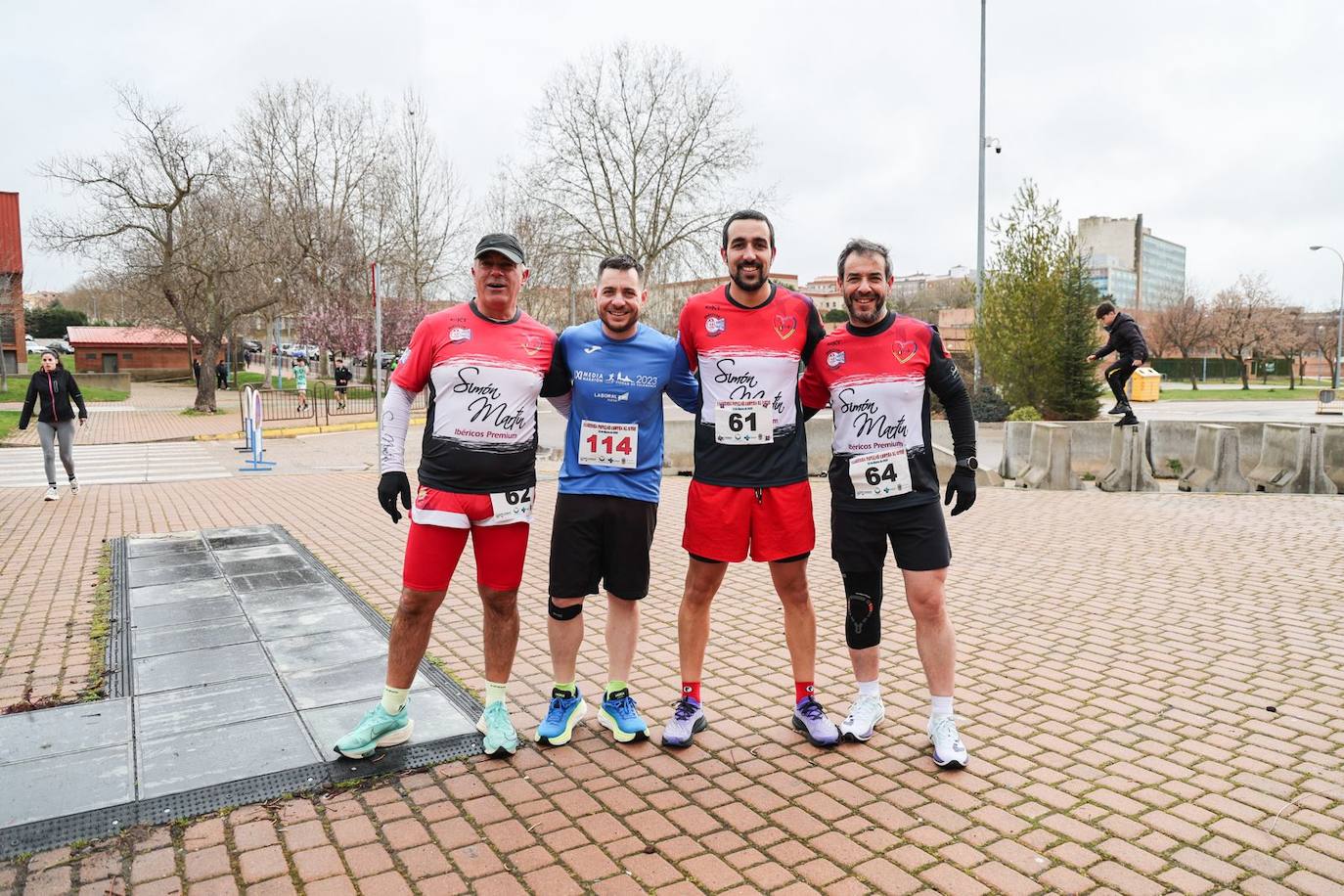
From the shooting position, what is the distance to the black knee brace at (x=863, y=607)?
12.7 ft

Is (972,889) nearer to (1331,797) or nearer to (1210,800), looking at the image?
(1210,800)

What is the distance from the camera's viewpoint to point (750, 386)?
3.76 meters

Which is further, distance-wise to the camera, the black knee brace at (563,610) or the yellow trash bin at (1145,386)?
the yellow trash bin at (1145,386)

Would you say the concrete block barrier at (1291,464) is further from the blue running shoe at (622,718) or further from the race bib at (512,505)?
the race bib at (512,505)

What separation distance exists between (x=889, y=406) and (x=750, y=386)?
577 mm

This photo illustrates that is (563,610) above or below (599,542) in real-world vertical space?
below

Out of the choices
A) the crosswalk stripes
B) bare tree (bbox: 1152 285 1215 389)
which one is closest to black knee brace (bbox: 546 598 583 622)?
the crosswalk stripes

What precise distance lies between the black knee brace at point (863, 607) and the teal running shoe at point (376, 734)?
1.91 metres

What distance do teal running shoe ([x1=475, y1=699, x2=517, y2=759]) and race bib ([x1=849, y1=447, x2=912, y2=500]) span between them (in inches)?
69.9

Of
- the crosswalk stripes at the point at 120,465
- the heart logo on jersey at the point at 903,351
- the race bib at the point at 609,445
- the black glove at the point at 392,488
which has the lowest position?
the crosswalk stripes at the point at 120,465

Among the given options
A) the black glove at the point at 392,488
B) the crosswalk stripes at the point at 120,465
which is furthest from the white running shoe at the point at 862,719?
the crosswalk stripes at the point at 120,465

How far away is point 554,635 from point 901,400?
1.78m

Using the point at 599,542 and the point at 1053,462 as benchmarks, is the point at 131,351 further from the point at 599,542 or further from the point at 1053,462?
the point at 599,542

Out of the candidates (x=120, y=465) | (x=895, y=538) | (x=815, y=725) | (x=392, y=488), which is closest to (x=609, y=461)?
(x=392, y=488)
